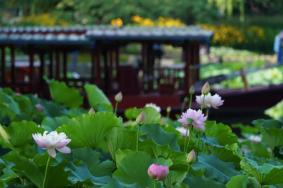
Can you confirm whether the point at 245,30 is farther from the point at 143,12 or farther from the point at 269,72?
the point at 269,72

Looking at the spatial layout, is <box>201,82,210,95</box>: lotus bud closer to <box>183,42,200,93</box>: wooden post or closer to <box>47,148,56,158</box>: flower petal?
<box>47,148,56,158</box>: flower petal

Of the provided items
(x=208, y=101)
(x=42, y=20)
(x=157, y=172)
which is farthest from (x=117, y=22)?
(x=157, y=172)

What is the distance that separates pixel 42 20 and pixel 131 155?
20.2 meters

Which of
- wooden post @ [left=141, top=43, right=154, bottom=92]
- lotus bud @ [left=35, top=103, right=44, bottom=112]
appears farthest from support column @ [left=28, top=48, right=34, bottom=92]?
lotus bud @ [left=35, top=103, right=44, bottom=112]

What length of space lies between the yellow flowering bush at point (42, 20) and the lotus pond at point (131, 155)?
62.2 feet

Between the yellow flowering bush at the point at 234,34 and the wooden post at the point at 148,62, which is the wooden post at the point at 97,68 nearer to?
the wooden post at the point at 148,62

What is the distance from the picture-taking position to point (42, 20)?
21688 millimetres

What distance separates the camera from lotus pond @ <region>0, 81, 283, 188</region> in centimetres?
177

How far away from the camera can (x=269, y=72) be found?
12750 mm

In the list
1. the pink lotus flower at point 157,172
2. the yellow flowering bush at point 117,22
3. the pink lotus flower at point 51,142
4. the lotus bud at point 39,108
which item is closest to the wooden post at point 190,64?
the yellow flowering bush at point 117,22

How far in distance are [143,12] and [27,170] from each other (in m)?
20.9

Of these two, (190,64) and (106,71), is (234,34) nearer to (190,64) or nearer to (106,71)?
(190,64)

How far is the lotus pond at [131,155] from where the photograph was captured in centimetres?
177

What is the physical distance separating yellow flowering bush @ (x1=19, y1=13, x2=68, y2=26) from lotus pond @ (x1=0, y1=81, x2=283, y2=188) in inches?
746
